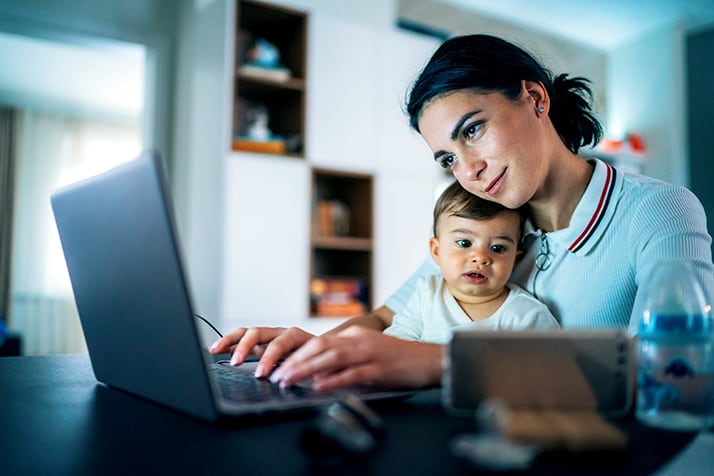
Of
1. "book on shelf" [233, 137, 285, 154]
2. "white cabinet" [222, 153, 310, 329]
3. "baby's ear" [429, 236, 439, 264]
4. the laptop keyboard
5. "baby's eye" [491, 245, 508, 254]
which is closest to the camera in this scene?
the laptop keyboard

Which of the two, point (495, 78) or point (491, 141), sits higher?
point (495, 78)

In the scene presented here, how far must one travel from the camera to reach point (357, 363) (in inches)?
28.1

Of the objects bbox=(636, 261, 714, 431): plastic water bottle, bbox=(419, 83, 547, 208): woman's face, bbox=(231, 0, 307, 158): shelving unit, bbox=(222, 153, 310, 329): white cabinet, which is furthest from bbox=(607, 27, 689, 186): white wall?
bbox=(636, 261, 714, 431): plastic water bottle

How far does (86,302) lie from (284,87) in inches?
107

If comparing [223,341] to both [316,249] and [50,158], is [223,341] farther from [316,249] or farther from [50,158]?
[50,158]

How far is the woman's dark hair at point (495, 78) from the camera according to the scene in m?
1.24

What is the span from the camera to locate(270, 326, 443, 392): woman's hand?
2.29 ft

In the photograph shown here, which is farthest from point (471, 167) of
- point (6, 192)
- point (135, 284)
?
point (6, 192)

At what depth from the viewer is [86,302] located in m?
0.85

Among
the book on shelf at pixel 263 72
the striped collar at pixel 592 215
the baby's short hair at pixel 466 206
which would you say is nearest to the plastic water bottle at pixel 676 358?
the striped collar at pixel 592 215

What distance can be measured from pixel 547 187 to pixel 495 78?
0.88 feet

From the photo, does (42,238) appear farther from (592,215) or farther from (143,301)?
(143,301)

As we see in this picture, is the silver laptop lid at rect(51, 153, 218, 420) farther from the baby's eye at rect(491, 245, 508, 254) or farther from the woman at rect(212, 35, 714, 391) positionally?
the baby's eye at rect(491, 245, 508, 254)

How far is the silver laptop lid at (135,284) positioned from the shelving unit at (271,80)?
2.46m
